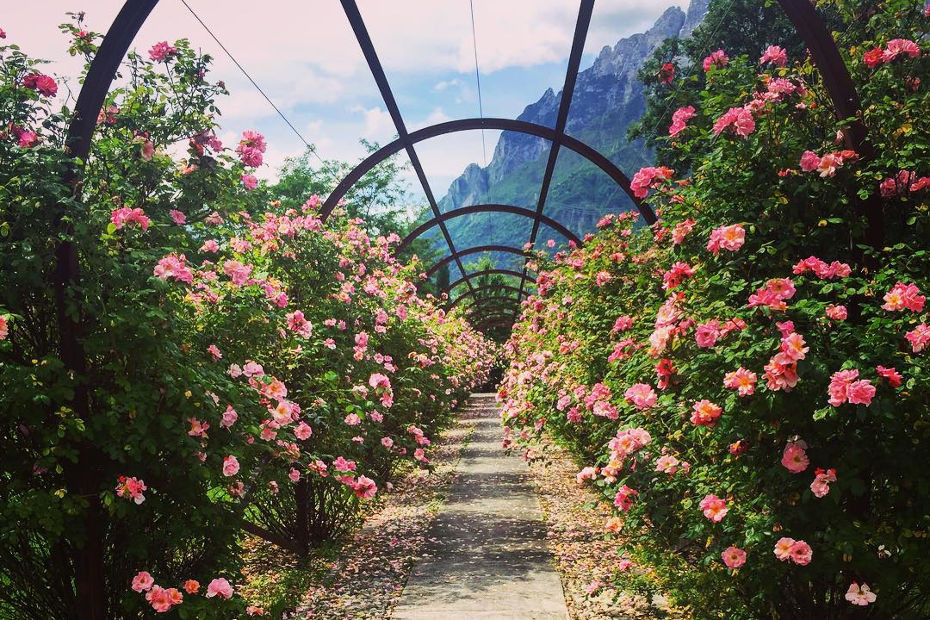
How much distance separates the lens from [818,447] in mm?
2672

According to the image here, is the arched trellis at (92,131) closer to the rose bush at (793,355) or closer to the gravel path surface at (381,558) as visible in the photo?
the rose bush at (793,355)

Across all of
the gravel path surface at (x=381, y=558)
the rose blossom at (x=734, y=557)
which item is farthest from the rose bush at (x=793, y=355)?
the gravel path surface at (x=381, y=558)

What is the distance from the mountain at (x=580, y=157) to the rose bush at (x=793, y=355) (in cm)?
5061

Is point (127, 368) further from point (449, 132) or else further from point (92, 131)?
point (449, 132)

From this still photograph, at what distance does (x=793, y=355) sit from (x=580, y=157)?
7676 cm

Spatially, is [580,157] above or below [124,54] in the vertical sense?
above

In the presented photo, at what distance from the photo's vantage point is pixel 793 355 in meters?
2.50

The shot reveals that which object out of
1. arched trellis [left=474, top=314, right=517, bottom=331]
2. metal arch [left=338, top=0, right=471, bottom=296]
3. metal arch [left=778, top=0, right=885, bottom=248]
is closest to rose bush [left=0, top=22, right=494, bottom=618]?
metal arch [left=338, top=0, right=471, bottom=296]

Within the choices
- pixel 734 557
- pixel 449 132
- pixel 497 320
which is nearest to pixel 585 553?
pixel 734 557

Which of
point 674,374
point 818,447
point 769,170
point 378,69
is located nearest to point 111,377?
point 674,374

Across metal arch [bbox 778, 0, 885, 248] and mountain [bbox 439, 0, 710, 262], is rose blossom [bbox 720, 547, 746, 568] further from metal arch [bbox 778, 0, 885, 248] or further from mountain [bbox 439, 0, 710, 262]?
mountain [bbox 439, 0, 710, 262]

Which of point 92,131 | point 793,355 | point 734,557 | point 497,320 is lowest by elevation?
point 734,557

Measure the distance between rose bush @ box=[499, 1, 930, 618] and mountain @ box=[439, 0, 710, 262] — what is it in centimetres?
5061

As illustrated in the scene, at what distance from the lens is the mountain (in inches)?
2628
